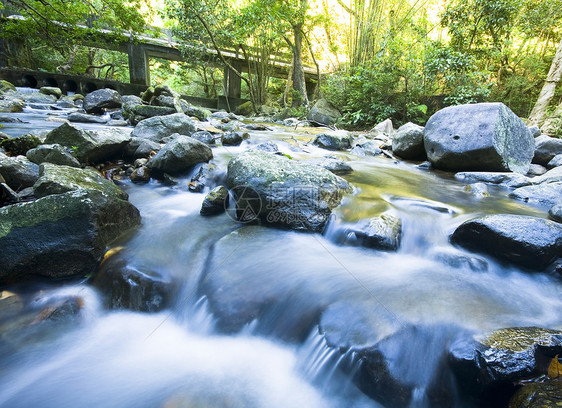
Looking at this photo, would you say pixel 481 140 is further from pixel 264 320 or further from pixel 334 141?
pixel 264 320

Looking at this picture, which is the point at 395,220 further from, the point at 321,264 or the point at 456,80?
the point at 456,80

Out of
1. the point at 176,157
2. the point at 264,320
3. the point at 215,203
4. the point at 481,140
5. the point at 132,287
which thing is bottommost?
the point at 264,320

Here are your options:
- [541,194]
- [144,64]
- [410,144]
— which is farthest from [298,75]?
[541,194]

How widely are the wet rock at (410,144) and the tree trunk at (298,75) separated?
840cm

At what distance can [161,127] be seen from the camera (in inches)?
217

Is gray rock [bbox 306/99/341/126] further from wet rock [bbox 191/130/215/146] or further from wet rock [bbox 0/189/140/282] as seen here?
wet rock [bbox 0/189/140/282]

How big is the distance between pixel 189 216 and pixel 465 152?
452 cm

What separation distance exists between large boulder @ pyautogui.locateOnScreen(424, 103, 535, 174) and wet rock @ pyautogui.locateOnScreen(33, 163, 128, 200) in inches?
202

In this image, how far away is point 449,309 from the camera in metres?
1.82

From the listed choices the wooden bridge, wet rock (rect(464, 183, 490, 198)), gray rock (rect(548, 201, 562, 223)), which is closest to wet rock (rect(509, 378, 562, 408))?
gray rock (rect(548, 201, 562, 223))

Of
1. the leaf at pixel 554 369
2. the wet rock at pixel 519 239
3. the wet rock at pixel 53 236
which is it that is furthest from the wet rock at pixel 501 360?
the wet rock at pixel 53 236

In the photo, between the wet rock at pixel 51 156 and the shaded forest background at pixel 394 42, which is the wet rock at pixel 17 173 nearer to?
the wet rock at pixel 51 156

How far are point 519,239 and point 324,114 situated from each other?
10.7m

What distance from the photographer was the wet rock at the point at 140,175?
3.81m
